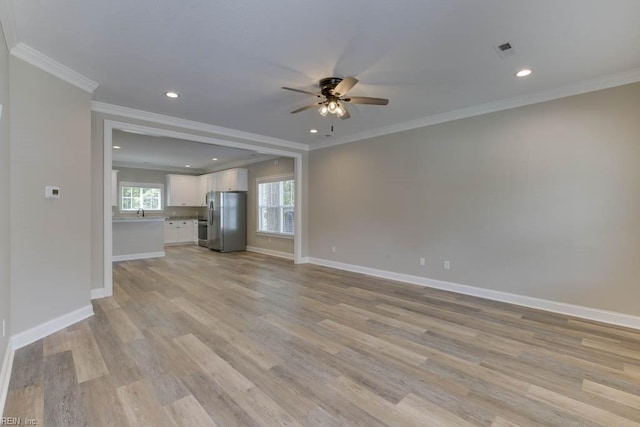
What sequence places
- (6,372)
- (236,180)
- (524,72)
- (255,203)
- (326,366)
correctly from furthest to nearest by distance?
(236,180) → (255,203) → (524,72) → (326,366) → (6,372)

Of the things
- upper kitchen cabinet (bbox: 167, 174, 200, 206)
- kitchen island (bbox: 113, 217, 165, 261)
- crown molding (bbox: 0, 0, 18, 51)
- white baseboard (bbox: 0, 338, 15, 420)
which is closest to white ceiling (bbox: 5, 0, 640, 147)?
crown molding (bbox: 0, 0, 18, 51)

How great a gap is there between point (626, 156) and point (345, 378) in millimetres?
3735

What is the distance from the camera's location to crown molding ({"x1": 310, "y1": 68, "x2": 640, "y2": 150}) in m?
3.10

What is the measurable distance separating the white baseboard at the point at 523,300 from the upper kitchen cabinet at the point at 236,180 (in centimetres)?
450

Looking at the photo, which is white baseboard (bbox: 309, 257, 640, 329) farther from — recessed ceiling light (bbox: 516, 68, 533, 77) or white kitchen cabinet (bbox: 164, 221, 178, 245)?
white kitchen cabinet (bbox: 164, 221, 178, 245)

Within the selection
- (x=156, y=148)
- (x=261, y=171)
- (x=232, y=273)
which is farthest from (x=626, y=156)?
(x=156, y=148)

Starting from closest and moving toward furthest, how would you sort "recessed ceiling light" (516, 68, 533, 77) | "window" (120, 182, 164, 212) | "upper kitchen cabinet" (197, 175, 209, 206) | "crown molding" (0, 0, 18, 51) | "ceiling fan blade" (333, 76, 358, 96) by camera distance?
"crown molding" (0, 0, 18, 51), "ceiling fan blade" (333, 76, 358, 96), "recessed ceiling light" (516, 68, 533, 77), "window" (120, 182, 164, 212), "upper kitchen cabinet" (197, 175, 209, 206)

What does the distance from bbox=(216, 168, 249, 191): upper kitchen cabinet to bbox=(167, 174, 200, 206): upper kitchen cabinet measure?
180 centimetres

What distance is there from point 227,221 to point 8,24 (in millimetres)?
6116

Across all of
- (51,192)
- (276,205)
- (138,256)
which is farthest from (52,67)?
(276,205)

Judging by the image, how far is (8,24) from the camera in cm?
216

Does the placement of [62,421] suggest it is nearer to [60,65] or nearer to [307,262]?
[60,65]

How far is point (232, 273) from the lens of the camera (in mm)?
5508

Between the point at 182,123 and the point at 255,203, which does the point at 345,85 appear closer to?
the point at 182,123
